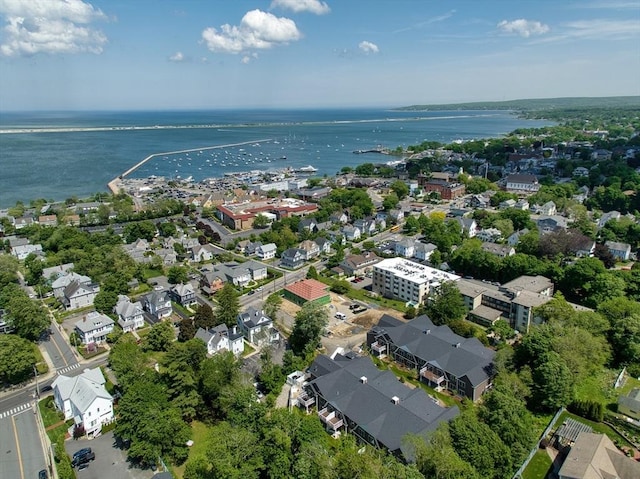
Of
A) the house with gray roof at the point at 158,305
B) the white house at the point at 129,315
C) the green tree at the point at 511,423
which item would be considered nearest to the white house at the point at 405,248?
the house with gray roof at the point at 158,305

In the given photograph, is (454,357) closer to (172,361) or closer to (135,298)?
(172,361)

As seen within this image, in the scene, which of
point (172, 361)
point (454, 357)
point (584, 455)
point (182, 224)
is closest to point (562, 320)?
point (454, 357)

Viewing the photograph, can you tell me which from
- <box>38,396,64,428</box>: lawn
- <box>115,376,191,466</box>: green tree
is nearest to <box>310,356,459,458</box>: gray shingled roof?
<box>115,376,191,466</box>: green tree

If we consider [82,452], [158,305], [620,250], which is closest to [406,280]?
[158,305]

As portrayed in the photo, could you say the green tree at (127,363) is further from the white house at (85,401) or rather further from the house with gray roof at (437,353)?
the house with gray roof at (437,353)

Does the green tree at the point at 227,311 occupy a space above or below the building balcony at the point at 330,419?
above

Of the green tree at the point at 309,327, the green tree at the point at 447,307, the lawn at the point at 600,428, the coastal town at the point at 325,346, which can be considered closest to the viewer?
the coastal town at the point at 325,346
